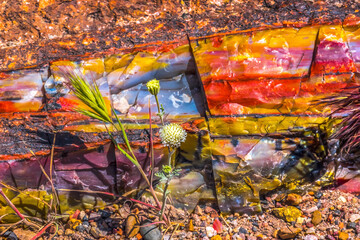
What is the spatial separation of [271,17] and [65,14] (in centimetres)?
133

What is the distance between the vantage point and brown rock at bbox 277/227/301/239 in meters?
1.80

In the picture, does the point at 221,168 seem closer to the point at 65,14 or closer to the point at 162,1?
the point at 162,1

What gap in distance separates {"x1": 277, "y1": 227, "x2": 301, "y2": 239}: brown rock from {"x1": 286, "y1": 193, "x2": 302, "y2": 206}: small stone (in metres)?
0.16

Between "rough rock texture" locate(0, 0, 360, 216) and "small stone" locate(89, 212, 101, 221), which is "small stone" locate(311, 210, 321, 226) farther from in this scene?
"small stone" locate(89, 212, 101, 221)

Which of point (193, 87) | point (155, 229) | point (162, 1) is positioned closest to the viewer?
point (155, 229)

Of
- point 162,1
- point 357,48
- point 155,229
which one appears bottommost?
point 155,229

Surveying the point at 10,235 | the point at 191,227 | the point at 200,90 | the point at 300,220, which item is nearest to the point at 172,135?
the point at 200,90

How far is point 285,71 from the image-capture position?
6.21 ft

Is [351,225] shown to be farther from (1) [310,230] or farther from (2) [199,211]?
(2) [199,211]

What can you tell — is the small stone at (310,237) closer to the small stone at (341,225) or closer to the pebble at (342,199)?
the small stone at (341,225)

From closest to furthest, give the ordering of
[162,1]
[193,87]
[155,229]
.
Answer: [155,229]
[193,87]
[162,1]

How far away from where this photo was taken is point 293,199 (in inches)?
76.1

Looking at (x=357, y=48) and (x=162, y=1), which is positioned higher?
(x=162, y=1)

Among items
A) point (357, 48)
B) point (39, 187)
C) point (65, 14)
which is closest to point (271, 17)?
point (357, 48)
